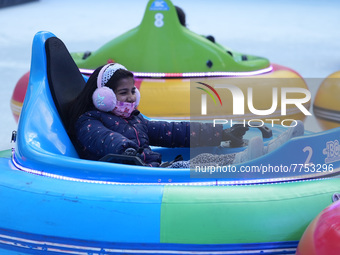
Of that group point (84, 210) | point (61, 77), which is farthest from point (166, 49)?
point (84, 210)

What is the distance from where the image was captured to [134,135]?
2.24m

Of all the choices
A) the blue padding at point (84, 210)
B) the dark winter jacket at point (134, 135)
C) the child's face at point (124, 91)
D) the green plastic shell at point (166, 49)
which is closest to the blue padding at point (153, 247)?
the blue padding at point (84, 210)

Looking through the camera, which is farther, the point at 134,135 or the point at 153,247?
the point at 134,135

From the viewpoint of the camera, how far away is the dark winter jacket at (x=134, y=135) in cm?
209

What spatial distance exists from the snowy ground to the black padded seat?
1277 mm

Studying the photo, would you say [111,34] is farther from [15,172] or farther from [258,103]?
[15,172]

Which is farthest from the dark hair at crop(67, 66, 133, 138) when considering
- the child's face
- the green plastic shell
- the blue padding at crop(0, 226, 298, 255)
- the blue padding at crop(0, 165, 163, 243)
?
the green plastic shell

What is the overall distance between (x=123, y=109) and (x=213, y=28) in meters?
6.25

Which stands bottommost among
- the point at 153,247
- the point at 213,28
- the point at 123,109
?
the point at 213,28

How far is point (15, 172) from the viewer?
6.52 feet

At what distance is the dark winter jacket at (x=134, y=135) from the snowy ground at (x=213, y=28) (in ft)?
4.51

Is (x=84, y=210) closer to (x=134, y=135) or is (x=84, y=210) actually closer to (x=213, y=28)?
(x=134, y=135)

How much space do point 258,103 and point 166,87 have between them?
0.50 meters

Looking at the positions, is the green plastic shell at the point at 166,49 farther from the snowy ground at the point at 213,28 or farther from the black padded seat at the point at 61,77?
the black padded seat at the point at 61,77
